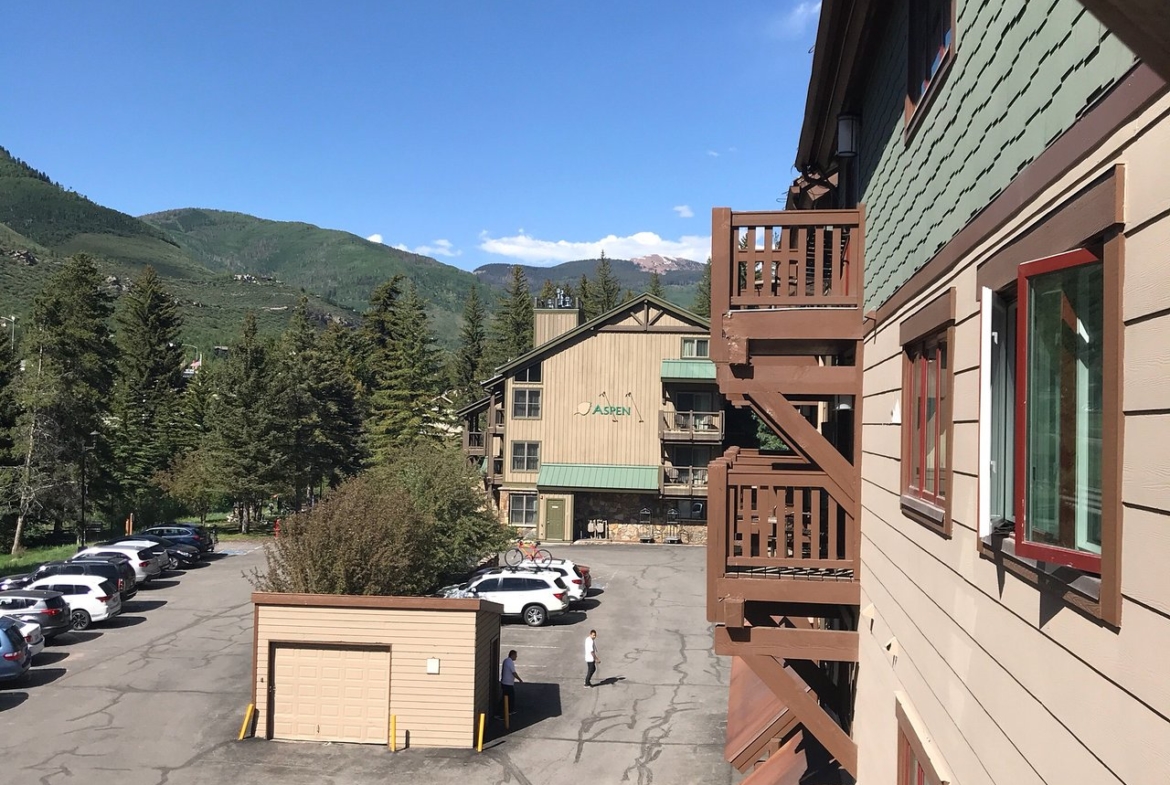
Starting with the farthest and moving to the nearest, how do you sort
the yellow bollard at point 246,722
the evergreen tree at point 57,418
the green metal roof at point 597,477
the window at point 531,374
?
the window at point 531,374, the green metal roof at point 597,477, the evergreen tree at point 57,418, the yellow bollard at point 246,722

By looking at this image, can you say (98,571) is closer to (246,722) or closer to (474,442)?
(246,722)

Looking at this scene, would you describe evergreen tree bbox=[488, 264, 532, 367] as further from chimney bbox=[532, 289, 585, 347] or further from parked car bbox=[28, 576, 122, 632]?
parked car bbox=[28, 576, 122, 632]

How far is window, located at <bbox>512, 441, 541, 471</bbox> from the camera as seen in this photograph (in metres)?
43.8

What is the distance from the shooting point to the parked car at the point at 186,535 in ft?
124

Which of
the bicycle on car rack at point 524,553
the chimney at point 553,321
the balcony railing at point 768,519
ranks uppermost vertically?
the chimney at point 553,321

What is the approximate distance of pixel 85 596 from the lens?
2542 centimetres

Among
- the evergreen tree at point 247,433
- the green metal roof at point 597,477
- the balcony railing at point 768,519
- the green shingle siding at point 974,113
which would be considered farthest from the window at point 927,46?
the evergreen tree at point 247,433

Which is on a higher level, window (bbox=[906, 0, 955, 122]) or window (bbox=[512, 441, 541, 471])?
window (bbox=[906, 0, 955, 122])

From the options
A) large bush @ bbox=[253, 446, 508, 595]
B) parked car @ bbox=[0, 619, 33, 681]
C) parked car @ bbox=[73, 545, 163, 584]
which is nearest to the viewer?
parked car @ bbox=[0, 619, 33, 681]

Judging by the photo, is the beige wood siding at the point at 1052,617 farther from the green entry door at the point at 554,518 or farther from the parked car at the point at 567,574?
the green entry door at the point at 554,518

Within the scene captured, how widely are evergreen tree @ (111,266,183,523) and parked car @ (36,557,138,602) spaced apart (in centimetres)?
1968

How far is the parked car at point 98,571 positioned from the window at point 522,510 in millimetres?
19089

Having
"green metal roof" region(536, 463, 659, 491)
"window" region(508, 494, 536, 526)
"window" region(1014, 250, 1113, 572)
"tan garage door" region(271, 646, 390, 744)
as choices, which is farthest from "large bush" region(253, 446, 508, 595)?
"window" region(1014, 250, 1113, 572)

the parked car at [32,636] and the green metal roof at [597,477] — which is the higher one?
the green metal roof at [597,477]
